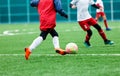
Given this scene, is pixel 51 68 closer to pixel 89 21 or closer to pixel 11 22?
pixel 89 21

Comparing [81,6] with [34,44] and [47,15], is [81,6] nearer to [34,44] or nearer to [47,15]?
[47,15]

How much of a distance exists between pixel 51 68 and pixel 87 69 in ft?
2.43

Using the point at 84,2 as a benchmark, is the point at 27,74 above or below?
above

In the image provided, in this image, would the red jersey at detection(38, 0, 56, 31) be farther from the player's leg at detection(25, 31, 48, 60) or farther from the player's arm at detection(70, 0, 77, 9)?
the player's arm at detection(70, 0, 77, 9)

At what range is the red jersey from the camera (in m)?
12.1

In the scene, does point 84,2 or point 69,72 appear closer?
point 69,72

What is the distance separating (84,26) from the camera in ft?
50.9

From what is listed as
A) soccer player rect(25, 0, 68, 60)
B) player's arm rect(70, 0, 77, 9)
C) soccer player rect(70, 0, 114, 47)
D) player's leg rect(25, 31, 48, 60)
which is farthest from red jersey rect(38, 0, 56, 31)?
player's arm rect(70, 0, 77, 9)

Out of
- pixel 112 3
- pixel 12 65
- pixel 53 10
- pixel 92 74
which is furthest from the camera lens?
pixel 112 3

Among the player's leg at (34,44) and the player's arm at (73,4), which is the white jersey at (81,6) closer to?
the player's arm at (73,4)

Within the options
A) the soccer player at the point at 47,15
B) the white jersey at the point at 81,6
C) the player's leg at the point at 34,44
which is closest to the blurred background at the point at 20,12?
the white jersey at the point at 81,6

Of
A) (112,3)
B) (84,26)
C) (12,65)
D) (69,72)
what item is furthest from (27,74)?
(112,3)

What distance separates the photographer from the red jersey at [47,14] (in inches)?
475

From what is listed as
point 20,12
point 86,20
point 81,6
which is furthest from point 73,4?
point 20,12
